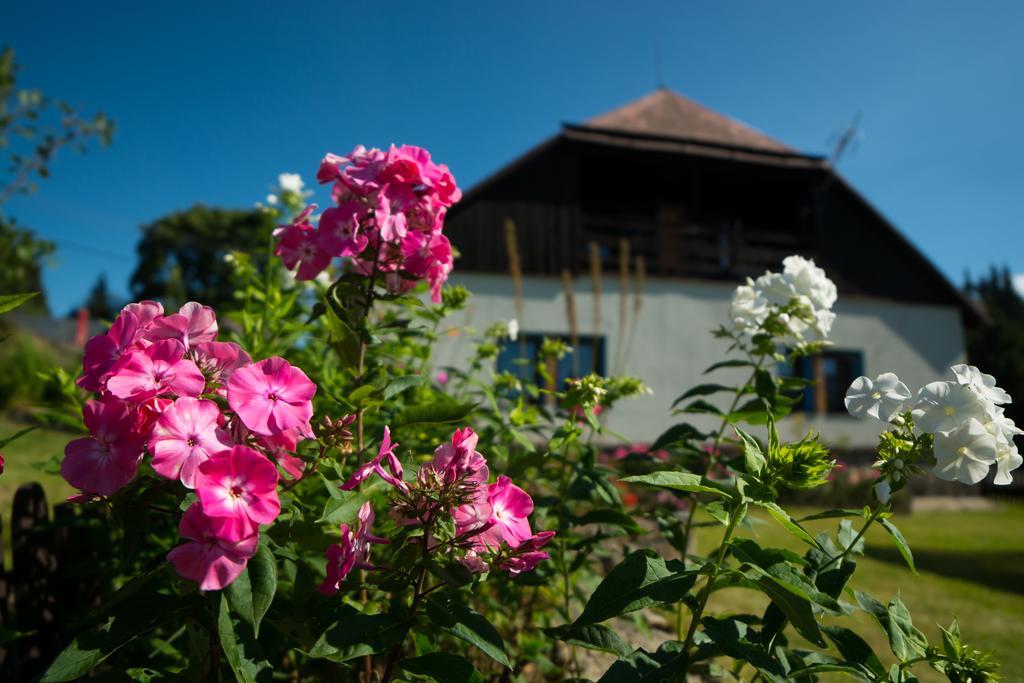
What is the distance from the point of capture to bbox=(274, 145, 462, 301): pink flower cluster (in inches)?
48.0

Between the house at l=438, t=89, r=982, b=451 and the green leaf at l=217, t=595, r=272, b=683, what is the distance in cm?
917

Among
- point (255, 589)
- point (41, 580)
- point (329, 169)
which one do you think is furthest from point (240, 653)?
point (41, 580)

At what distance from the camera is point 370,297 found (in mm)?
1292

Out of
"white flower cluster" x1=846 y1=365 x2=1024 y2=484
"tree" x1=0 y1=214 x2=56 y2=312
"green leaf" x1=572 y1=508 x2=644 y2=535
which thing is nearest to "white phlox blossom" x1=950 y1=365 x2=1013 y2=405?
"white flower cluster" x1=846 y1=365 x2=1024 y2=484

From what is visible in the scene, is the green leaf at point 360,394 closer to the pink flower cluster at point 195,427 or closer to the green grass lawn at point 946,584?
the pink flower cluster at point 195,427

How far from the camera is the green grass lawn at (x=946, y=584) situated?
126 inches

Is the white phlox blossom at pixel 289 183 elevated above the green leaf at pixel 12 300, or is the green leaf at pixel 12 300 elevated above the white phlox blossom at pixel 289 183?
the white phlox blossom at pixel 289 183

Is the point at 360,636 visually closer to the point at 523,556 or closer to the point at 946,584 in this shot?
the point at 523,556

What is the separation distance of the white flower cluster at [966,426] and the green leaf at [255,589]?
89 cm

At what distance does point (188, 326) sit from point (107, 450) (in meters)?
0.22

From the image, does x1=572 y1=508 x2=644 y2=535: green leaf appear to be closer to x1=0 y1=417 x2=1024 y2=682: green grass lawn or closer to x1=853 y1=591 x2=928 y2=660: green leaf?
x1=0 y1=417 x2=1024 y2=682: green grass lawn

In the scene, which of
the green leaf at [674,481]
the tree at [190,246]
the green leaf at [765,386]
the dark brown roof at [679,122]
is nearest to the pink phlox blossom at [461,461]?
the green leaf at [674,481]

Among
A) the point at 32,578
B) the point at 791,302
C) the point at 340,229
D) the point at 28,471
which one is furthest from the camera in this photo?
the point at 28,471

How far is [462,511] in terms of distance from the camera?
3.23 ft
